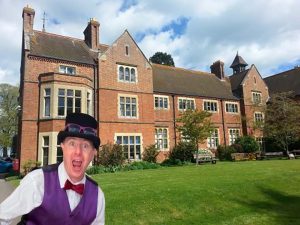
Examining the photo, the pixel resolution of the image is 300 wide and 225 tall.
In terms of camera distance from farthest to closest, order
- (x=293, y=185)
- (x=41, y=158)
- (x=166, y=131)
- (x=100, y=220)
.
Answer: (x=166, y=131) < (x=41, y=158) < (x=293, y=185) < (x=100, y=220)

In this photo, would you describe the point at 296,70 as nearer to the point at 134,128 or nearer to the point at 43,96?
the point at 134,128

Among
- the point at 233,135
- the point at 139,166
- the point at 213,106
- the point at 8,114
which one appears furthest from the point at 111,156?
the point at 8,114

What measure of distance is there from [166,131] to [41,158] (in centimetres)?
1159

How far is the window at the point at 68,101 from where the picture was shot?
71.9 ft

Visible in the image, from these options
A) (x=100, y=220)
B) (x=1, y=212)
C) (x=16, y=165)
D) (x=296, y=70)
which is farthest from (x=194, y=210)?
(x=296, y=70)

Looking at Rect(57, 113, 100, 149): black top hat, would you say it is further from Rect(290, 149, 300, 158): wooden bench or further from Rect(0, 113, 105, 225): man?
Rect(290, 149, 300, 158): wooden bench

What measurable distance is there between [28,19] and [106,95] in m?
8.58

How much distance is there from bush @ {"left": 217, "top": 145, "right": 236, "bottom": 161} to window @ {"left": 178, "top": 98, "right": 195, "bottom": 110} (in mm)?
4882

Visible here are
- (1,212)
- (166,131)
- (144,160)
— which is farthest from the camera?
(166,131)

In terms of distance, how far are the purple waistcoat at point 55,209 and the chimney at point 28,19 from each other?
24.4 m

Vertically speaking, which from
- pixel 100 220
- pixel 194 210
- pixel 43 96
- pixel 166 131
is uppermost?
pixel 43 96

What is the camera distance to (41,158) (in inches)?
847

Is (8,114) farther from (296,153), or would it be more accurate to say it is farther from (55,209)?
(55,209)

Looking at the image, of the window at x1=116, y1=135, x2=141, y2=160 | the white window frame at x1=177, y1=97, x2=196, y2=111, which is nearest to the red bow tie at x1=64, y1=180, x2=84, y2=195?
the window at x1=116, y1=135, x2=141, y2=160
